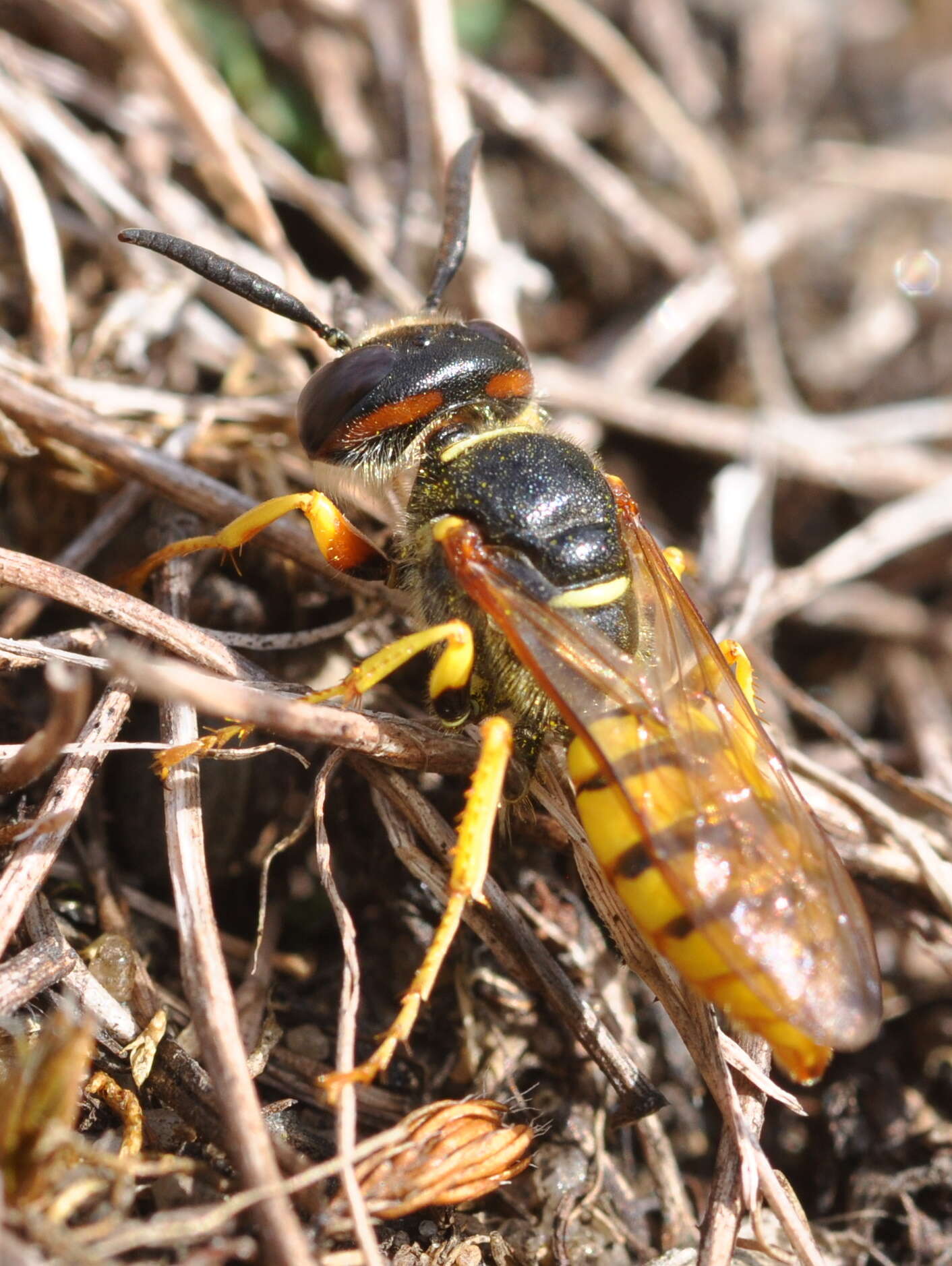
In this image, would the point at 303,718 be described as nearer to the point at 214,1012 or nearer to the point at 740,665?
the point at 214,1012

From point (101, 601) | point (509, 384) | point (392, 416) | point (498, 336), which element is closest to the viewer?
point (101, 601)

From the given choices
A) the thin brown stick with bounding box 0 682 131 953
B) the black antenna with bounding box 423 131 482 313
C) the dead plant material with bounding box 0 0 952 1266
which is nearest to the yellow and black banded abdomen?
the dead plant material with bounding box 0 0 952 1266

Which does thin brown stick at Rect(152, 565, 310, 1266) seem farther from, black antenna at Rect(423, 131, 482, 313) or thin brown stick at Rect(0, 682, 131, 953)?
black antenna at Rect(423, 131, 482, 313)

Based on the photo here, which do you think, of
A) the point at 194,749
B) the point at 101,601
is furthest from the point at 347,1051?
the point at 101,601

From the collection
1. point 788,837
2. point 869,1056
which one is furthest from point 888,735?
point 788,837

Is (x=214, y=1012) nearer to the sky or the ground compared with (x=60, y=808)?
nearer to the ground

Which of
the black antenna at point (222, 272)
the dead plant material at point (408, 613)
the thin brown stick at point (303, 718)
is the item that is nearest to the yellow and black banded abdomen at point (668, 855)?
the dead plant material at point (408, 613)

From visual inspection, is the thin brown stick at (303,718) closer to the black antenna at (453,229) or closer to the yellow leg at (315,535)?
the yellow leg at (315,535)

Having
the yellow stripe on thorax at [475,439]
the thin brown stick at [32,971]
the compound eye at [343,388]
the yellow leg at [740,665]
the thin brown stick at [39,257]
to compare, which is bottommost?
the thin brown stick at [32,971]
